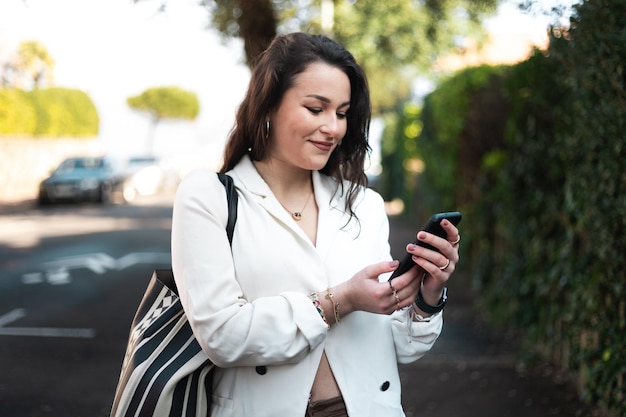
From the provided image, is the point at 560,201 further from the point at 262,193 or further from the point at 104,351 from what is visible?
the point at 262,193

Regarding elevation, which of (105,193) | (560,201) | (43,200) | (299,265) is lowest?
(43,200)

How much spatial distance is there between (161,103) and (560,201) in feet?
251

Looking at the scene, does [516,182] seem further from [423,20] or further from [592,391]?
[423,20]

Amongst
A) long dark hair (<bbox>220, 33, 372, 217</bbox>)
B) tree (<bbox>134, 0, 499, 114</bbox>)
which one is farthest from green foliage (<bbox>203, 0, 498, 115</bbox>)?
long dark hair (<bbox>220, 33, 372, 217</bbox>)

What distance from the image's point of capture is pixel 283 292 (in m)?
2.18

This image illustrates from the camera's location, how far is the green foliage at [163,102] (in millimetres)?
79062

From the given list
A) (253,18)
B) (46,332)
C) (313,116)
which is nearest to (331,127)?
(313,116)

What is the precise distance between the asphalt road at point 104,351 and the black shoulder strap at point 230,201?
3.35m

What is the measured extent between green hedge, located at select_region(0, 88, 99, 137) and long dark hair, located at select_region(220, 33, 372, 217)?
75.2 ft

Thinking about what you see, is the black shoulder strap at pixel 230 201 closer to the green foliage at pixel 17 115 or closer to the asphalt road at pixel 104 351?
the asphalt road at pixel 104 351

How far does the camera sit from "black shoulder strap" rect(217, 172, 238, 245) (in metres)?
2.20

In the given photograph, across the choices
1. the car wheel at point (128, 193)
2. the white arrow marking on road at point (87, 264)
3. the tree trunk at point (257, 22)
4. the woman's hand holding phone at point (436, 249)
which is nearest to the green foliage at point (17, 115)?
the car wheel at point (128, 193)

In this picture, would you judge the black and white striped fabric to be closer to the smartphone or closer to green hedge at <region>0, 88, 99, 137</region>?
the smartphone

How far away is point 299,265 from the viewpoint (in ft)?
7.30
